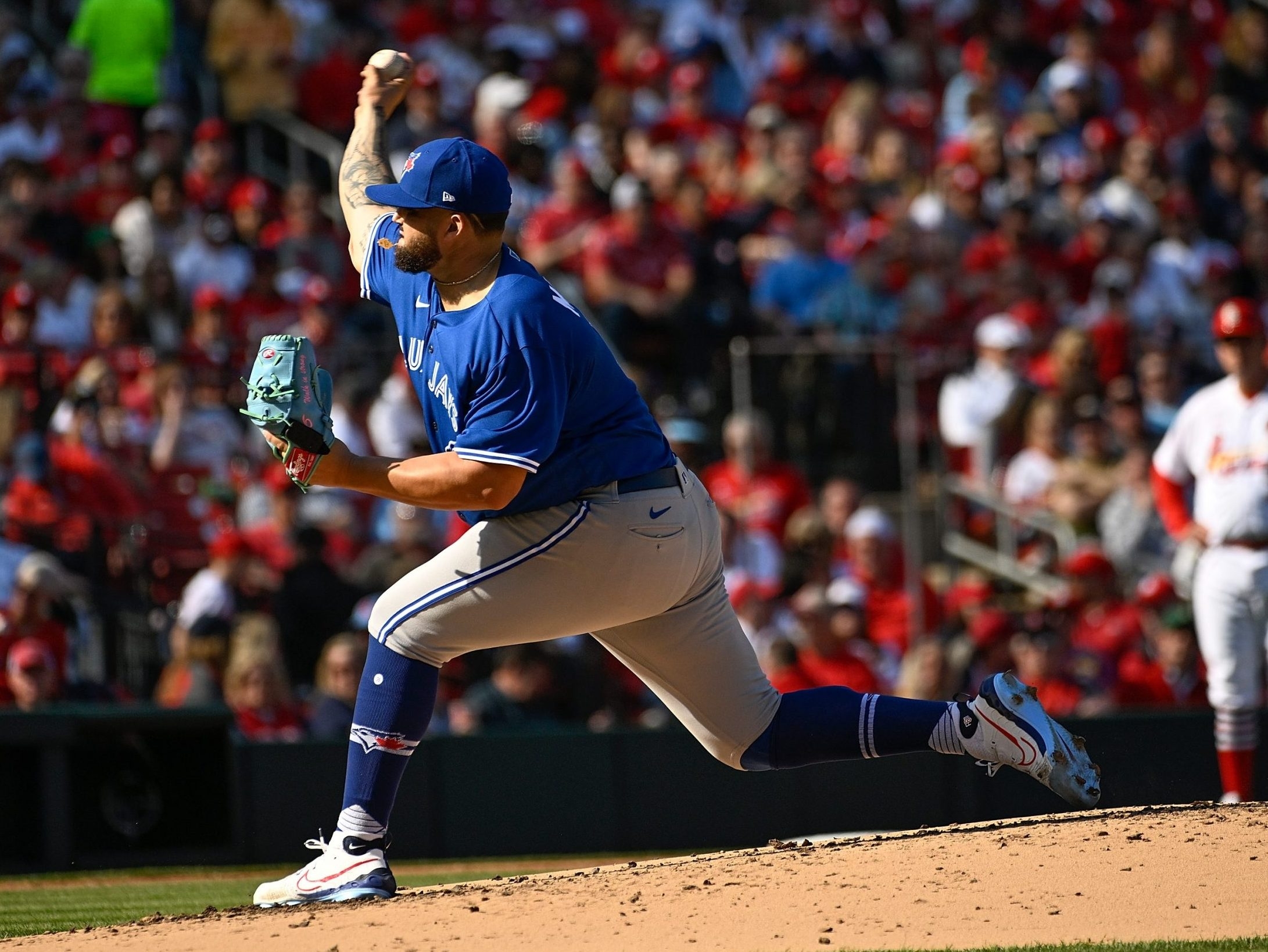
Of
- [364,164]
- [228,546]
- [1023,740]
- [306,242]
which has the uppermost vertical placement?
[306,242]

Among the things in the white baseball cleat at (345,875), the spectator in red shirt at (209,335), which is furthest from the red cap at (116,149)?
the white baseball cleat at (345,875)

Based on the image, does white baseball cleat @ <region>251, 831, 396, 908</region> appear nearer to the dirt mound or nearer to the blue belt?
the dirt mound

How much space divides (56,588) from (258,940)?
456 centimetres

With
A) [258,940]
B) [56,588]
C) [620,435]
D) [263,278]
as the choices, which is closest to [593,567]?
[620,435]

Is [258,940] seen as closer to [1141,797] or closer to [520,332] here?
[520,332]

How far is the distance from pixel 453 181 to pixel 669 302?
253 inches

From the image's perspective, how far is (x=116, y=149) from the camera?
38.4 feet

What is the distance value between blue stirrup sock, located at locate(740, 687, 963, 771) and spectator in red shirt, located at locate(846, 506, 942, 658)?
5.01 metres

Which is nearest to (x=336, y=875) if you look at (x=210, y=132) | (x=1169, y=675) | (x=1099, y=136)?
(x=1169, y=675)

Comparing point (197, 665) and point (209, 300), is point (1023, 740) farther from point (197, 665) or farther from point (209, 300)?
point (209, 300)

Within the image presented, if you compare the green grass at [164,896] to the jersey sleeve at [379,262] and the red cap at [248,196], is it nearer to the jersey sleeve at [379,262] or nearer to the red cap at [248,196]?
the jersey sleeve at [379,262]

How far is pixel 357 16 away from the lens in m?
14.1

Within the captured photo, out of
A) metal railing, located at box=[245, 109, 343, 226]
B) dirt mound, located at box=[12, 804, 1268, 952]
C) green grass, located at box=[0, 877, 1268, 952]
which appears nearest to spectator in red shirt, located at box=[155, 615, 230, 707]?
green grass, located at box=[0, 877, 1268, 952]

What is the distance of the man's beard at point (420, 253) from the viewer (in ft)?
15.7
